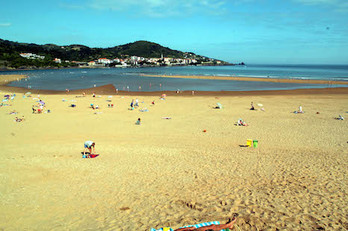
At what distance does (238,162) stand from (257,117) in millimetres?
10609

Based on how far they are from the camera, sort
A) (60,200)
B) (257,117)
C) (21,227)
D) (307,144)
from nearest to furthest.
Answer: (21,227) → (60,200) → (307,144) → (257,117)

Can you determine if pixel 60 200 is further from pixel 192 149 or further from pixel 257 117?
pixel 257 117

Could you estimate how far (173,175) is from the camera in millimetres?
9711

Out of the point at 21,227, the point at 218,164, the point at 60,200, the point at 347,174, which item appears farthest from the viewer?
the point at 218,164

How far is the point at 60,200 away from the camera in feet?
25.7

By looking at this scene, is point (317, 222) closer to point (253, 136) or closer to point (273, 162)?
point (273, 162)

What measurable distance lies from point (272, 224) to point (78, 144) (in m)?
10.8

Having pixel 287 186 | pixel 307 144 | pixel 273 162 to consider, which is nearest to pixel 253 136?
pixel 307 144

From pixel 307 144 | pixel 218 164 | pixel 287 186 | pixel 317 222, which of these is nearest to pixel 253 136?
pixel 307 144

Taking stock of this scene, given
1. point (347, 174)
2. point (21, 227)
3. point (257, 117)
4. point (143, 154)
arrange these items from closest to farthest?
point (21, 227) → point (347, 174) → point (143, 154) → point (257, 117)

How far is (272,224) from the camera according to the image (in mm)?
6430

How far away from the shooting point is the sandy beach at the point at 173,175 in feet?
22.4

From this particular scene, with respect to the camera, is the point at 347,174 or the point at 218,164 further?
the point at 218,164

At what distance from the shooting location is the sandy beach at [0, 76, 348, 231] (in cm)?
682
